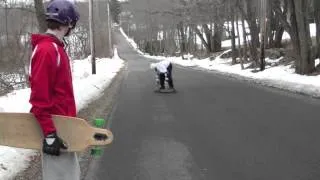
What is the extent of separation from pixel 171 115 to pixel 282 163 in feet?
22.5

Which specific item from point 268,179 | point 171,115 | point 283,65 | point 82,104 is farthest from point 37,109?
point 283,65

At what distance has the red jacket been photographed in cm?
422

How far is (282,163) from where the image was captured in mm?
8664

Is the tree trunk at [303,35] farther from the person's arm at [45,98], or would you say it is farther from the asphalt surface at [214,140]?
the person's arm at [45,98]

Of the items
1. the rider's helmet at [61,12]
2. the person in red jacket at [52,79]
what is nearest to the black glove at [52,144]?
the person in red jacket at [52,79]

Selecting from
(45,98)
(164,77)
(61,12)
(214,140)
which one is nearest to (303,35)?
(164,77)

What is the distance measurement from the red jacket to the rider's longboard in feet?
0.32

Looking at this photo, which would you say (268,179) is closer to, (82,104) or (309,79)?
(82,104)

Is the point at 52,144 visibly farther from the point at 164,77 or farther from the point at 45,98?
the point at 164,77

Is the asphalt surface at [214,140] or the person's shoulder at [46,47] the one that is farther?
the asphalt surface at [214,140]

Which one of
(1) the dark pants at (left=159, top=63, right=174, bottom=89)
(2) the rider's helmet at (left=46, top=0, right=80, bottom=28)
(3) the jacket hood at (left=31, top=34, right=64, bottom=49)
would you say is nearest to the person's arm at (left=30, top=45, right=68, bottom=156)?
(3) the jacket hood at (left=31, top=34, right=64, bottom=49)

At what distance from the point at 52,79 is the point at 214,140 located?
6.96 metres

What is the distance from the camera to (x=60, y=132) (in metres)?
4.33

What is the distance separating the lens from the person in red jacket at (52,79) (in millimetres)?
4219
